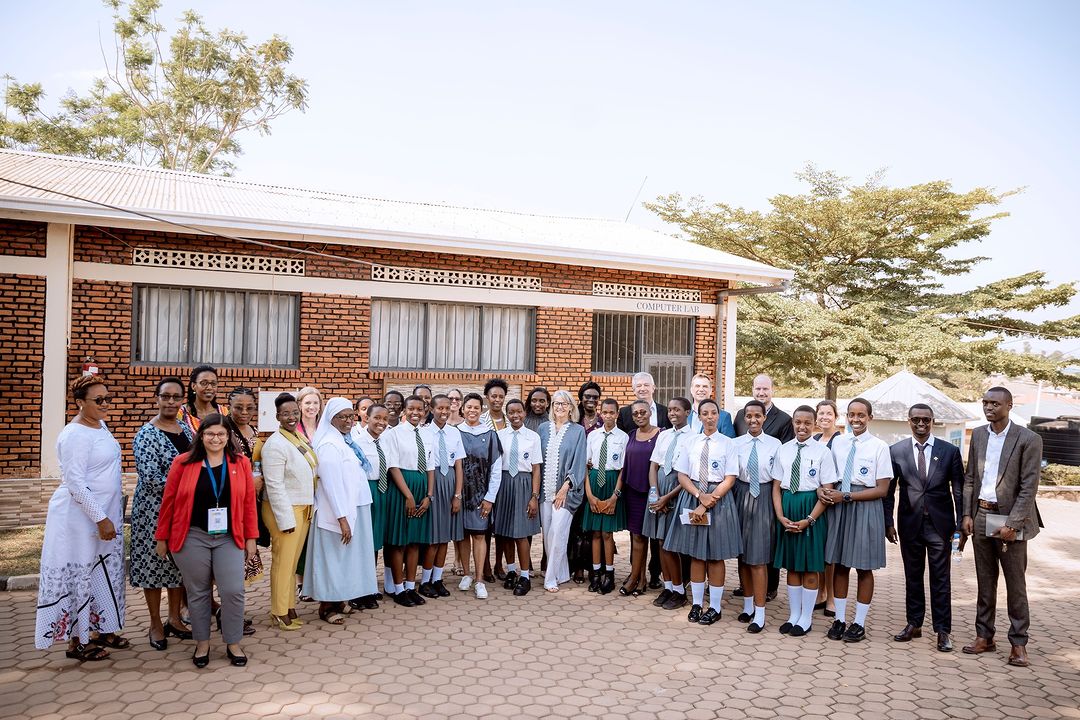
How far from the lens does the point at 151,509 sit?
5.38 metres

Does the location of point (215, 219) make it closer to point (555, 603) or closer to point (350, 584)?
point (350, 584)

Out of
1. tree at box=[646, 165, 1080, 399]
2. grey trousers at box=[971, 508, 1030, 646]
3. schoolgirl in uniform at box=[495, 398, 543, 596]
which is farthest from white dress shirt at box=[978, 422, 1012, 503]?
tree at box=[646, 165, 1080, 399]

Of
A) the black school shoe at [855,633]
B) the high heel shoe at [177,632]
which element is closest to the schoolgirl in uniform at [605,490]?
the black school shoe at [855,633]

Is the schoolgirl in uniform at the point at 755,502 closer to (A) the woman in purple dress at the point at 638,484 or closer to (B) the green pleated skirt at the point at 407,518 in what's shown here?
(A) the woman in purple dress at the point at 638,484

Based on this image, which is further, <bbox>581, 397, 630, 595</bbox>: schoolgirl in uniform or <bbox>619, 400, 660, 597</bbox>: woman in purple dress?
<bbox>581, 397, 630, 595</bbox>: schoolgirl in uniform

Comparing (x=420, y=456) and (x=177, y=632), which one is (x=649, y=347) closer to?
(x=420, y=456)

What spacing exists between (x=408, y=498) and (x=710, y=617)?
2.64 meters

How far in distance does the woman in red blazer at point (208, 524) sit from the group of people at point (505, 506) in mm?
13

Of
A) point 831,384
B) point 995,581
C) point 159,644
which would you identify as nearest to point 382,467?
point 159,644

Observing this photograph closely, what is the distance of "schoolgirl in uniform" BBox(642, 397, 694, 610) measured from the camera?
22.2 feet

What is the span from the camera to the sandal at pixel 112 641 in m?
5.47

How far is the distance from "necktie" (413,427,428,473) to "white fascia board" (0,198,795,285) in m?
4.43

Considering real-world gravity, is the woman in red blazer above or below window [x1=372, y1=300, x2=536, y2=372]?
below

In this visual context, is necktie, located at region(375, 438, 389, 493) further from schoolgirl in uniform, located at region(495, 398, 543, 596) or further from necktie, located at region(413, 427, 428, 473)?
schoolgirl in uniform, located at region(495, 398, 543, 596)
